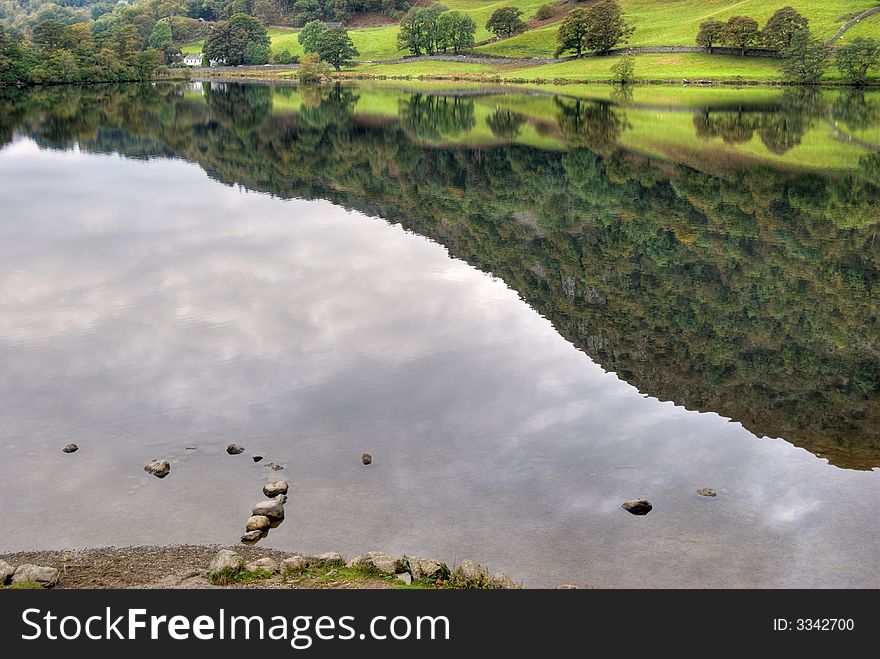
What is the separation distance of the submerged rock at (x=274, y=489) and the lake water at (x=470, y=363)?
484 millimetres

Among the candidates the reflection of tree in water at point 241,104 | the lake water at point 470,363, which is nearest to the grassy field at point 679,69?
the reflection of tree in water at point 241,104

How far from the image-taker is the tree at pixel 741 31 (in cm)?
17612

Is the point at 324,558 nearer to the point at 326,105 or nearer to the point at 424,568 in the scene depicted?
the point at 424,568

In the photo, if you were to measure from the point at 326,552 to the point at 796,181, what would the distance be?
193 feet

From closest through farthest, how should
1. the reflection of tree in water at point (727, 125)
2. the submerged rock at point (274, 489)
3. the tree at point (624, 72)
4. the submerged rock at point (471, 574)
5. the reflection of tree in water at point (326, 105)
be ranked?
the submerged rock at point (471, 574)
the submerged rock at point (274, 489)
the reflection of tree in water at point (727, 125)
the reflection of tree in water at point (326, 105)
the tree at point (624, 72)

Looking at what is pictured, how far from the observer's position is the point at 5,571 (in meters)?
17.3

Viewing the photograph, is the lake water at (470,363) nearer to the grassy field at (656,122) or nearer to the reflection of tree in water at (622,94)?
the grassy field at (656,122)

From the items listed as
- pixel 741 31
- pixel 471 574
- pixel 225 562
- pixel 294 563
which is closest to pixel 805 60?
pixel 741 31

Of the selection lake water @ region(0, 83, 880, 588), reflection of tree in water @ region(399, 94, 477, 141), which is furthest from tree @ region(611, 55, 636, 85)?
lake water @ region(0, 83, 880, 588)

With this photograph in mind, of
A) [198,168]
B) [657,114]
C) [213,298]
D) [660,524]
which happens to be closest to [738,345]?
[660,524]

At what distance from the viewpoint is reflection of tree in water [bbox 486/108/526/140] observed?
97.1m

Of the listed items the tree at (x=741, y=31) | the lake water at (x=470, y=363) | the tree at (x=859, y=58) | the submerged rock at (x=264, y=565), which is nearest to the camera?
the submerged rock at (x=264, y=565)

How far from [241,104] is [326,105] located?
55.6ft

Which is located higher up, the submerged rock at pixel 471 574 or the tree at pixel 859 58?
the tree at pixel 859 58
